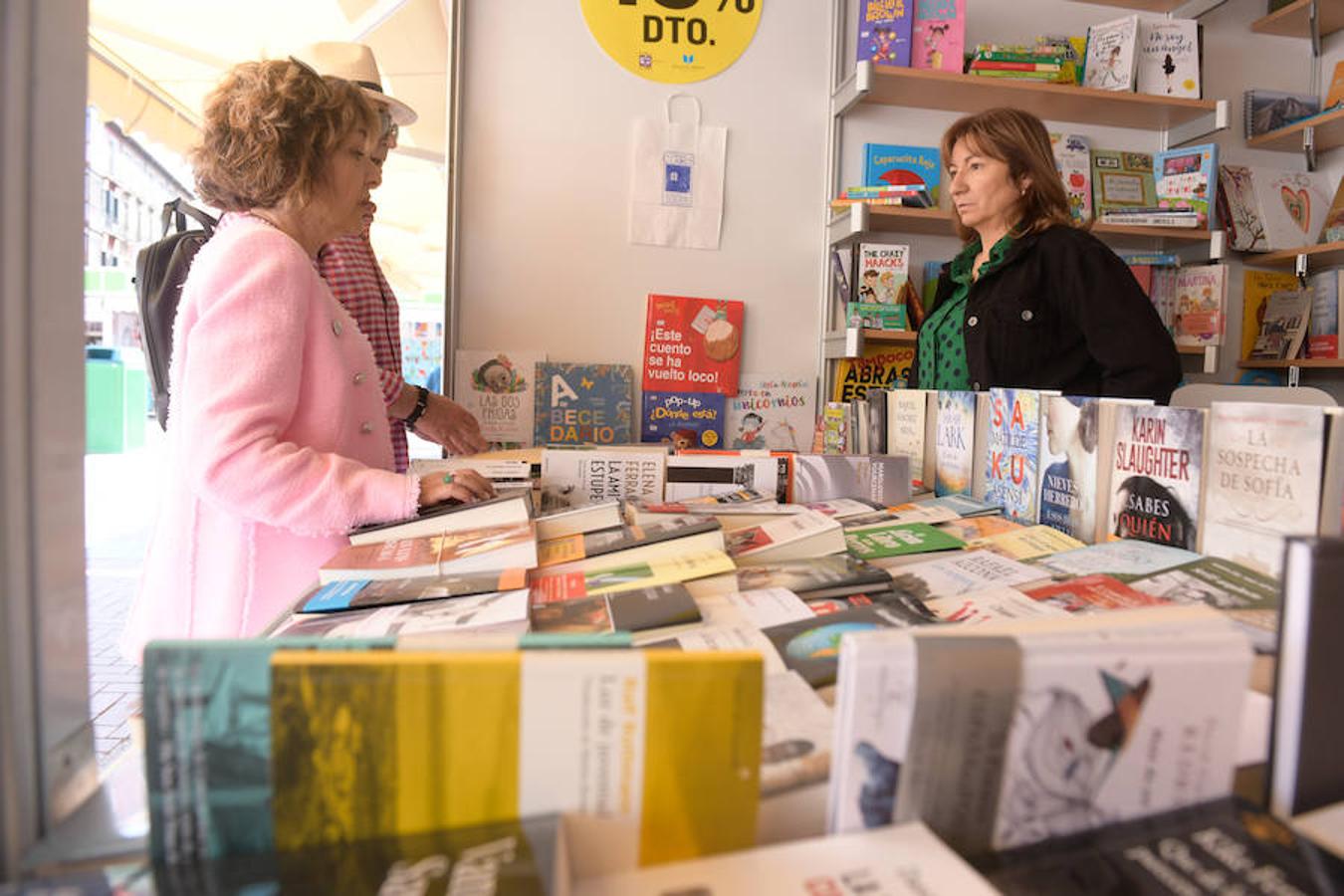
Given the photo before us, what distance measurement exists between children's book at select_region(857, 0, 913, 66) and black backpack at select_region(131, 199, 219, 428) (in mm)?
2111

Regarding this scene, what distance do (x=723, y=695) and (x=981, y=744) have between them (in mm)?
148

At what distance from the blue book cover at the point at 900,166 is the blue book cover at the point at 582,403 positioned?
1.10 meters

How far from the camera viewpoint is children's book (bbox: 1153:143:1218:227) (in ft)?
9.64

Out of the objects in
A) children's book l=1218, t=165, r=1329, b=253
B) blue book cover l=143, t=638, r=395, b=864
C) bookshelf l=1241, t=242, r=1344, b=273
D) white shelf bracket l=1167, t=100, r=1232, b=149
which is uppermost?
white shelf bracket l=1167, t=100, r=1232, b=149

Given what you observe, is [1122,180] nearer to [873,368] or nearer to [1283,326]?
[1283,326]


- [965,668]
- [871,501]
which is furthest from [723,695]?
[871,501]

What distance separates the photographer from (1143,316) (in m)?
1.90

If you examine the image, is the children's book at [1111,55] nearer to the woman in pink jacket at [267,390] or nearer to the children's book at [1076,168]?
the children's book at [1076,168]

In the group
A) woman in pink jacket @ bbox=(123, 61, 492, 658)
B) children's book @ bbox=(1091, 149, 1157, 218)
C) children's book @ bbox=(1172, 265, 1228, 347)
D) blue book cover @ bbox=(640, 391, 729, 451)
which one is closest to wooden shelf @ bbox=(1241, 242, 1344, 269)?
children's book @ bbox=(1172, 265, 1228, 347)

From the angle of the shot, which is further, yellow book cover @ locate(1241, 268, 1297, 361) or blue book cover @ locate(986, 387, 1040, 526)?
yellow book cover @ locate(1241, 268, 1297, 361)

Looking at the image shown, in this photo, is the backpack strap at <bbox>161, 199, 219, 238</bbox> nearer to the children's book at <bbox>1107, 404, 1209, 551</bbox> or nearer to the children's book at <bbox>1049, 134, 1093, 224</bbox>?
the children's book at <bbox>1107, 404, 1209, 551</bbox>

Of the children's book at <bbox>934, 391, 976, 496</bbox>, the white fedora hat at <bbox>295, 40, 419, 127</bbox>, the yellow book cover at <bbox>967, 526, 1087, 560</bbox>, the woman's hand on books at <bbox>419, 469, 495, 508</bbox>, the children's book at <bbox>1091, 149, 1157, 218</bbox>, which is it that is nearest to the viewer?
the yellow book cover at <bbox>967, 526, 1087, 560</bbox>

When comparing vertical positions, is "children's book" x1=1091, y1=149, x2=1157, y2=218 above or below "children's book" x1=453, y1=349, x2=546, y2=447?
above

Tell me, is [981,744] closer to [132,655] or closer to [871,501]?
[871,501]
